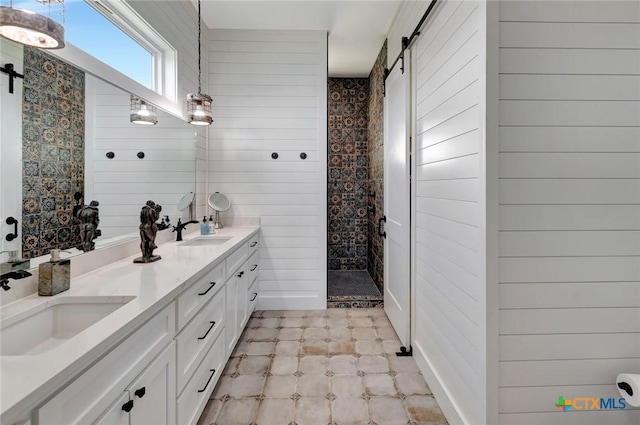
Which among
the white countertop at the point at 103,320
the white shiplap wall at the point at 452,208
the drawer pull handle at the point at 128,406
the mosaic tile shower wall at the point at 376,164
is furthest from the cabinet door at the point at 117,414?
the mosaic tile shower wall at the point at 376,164

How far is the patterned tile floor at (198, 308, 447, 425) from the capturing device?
1782 mm

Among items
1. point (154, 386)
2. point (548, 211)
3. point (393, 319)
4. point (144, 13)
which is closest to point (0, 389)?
point (154, 386)

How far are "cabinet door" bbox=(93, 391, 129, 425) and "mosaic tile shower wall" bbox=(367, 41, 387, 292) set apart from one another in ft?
9.39

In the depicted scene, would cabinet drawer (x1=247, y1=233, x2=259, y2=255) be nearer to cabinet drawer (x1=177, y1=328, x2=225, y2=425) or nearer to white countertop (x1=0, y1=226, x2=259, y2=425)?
white countertop (x1=0, y1=226, x2=259, y2=425)

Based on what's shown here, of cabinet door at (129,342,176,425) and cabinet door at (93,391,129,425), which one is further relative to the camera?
cabinet door at (129,342,176,425)

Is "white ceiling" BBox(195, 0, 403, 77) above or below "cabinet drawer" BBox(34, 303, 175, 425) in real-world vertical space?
above

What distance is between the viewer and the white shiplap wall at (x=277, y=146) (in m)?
3.26

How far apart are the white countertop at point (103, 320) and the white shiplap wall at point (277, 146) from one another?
1276 mm

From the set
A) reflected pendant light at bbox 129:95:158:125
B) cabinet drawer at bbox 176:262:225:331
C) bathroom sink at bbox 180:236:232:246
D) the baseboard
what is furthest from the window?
the baseboard

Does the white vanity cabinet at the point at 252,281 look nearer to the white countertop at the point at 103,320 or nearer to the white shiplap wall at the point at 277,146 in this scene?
the white shiplap wall at the point at 277,146

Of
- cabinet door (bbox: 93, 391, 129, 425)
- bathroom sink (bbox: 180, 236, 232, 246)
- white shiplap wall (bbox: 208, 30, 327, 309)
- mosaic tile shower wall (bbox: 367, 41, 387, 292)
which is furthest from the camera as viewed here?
mosaic tile shower wall (bbox: 367, 41, 387, 292)

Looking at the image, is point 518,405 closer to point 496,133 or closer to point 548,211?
point 548,211

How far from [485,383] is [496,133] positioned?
106 centimetres

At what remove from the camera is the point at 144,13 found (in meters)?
2.11
